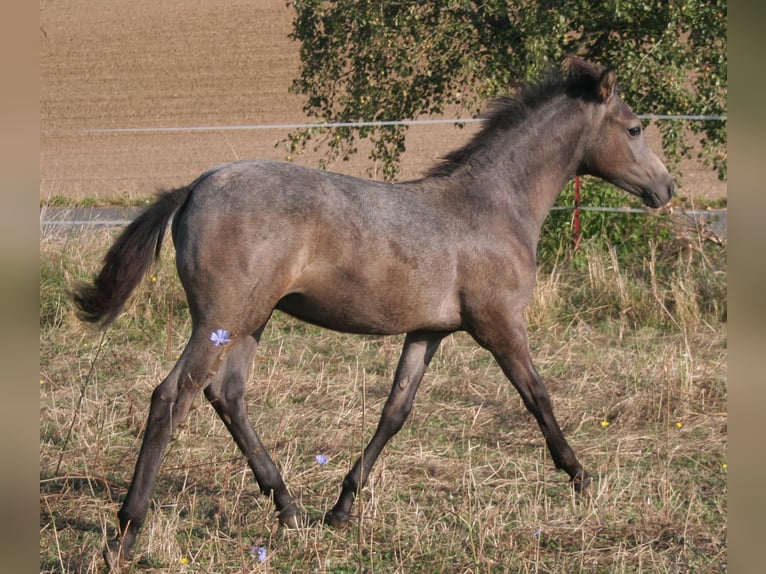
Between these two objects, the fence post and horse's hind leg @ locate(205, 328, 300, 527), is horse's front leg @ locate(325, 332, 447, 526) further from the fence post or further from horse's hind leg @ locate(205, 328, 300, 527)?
the fence post

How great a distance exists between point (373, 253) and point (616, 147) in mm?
1645

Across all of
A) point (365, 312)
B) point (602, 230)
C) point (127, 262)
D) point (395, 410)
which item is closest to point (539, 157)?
point (365, 312)

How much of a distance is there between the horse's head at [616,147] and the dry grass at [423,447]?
1471 mm

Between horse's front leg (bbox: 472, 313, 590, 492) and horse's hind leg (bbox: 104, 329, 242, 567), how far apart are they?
52.8 inches

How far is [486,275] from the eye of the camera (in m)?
4.60

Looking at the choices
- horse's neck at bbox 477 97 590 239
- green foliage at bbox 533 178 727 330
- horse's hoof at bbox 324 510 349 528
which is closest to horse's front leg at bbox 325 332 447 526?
horse's hoof at bbox 324 510 349 528

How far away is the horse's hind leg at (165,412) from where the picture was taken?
3.86m

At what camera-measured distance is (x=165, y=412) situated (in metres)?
3.94

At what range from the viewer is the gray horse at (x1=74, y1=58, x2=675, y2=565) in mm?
4000

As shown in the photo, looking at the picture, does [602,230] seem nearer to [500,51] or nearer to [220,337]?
[500,51]

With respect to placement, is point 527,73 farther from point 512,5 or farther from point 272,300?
point 272,300

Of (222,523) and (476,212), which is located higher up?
(476,212)
